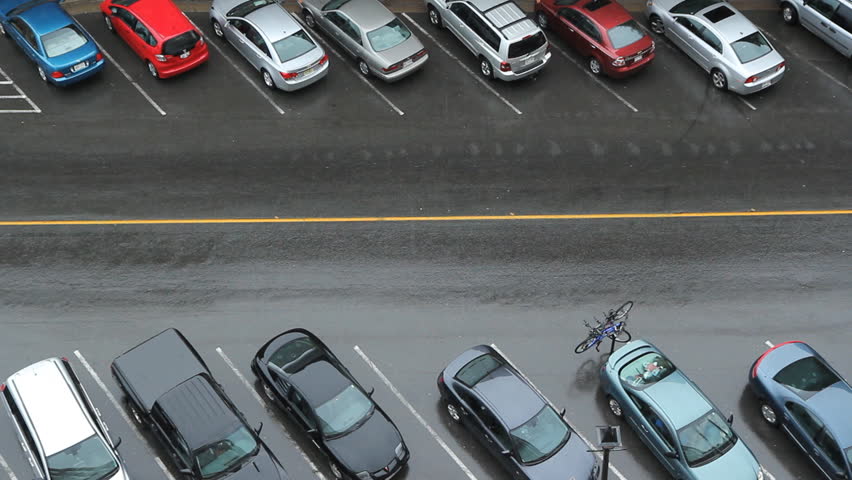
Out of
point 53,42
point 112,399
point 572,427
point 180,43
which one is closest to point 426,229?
point 572,427

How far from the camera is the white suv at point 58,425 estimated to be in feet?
55.4

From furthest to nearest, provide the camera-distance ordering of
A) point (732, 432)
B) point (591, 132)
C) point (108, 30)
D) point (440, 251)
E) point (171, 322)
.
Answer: point (108, 30), point (591, 132), point (440, 251), point (171, 322), point (732, 432)

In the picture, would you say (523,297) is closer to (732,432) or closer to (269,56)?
(732,432)

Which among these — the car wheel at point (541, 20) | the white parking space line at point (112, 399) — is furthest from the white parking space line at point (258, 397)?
the car wheel at point (541, 20)

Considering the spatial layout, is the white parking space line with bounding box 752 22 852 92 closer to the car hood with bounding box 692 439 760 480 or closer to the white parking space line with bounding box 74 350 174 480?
the car hood with bounding box 692 439 760 480

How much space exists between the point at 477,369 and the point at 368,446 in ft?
8.87

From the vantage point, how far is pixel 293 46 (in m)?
24.8

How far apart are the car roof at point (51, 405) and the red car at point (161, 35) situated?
9.71 metres

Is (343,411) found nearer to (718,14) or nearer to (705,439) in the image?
(705,439)

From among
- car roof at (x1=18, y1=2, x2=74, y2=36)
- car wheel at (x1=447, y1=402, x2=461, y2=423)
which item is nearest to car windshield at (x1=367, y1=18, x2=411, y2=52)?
car roof at (x1=18, y1=2, x2=74, y2=36)

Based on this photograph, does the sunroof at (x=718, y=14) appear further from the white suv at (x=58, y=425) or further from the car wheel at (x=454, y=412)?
the white suv at (x=58, y=425)

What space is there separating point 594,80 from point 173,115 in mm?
11580

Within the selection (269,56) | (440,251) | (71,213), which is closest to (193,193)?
(71,213)

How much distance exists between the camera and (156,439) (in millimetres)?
18328
